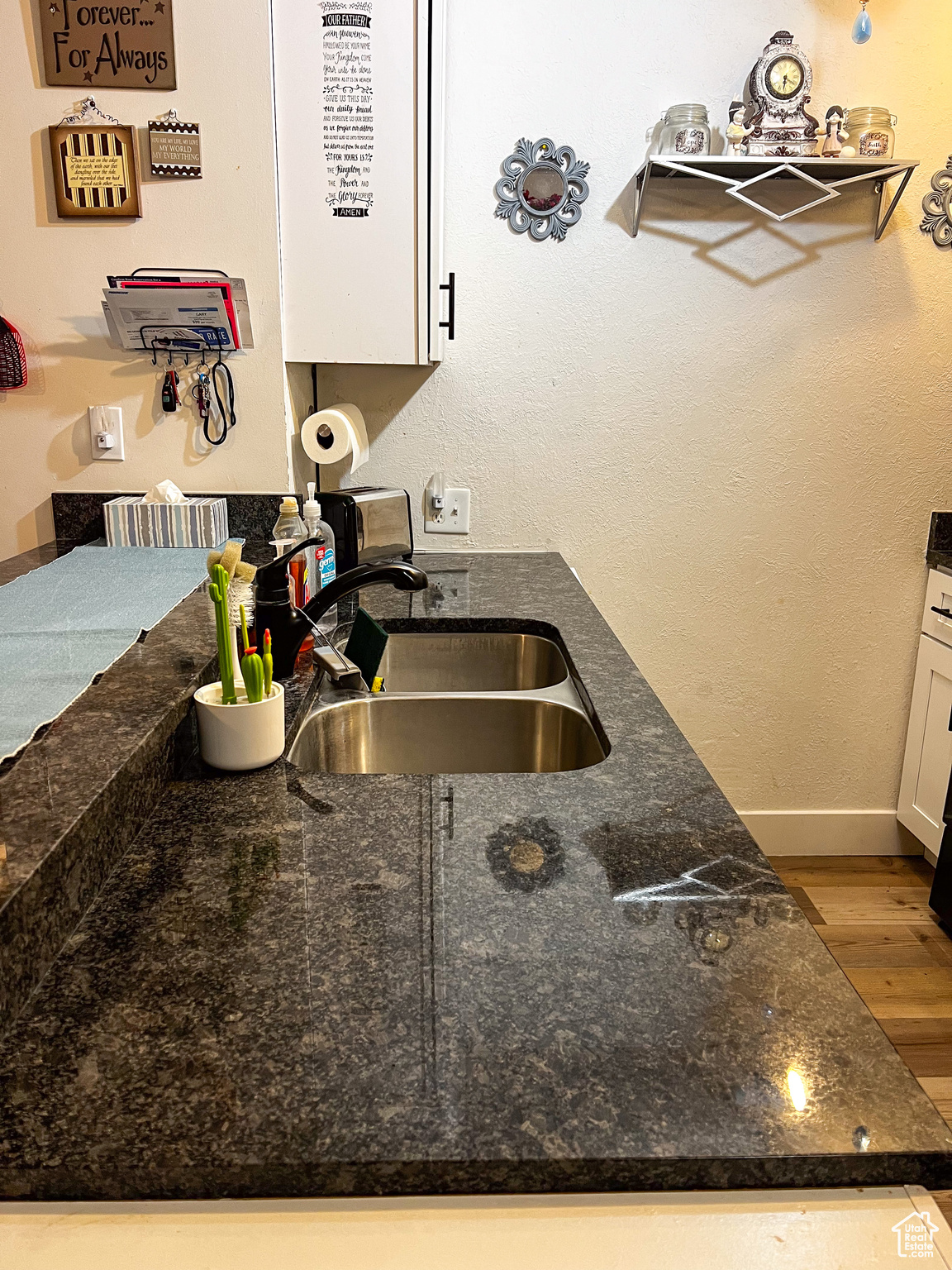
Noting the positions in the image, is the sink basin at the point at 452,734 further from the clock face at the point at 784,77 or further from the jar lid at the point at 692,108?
the clock face at the point at 784,77

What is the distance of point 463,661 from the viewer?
6.29 ft

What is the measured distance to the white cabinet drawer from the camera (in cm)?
251

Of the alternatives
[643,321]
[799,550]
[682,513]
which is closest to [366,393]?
[643,321]

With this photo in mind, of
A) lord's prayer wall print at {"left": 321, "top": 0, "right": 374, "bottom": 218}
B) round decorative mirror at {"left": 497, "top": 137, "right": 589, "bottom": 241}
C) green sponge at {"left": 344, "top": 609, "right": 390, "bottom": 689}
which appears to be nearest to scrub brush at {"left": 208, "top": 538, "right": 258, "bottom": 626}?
green sponge at {"left": 344, "top": 609, "right": 390, "bottom": 689}

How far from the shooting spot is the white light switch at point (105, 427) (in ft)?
6.50

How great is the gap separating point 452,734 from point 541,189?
5.09 ft

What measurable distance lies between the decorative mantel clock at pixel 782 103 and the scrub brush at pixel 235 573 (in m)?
1.73

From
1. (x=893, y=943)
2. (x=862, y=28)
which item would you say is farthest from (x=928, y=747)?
(x=862, y=28)

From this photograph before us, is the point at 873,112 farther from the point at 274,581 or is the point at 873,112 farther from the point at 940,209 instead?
the point at 274,581

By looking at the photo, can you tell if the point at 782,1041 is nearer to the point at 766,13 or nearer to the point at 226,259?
the point at 226,259

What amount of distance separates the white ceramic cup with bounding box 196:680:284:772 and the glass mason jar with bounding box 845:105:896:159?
2010 millimetres

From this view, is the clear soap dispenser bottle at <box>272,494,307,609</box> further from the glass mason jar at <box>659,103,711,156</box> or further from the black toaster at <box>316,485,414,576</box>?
the glass mason jar at <box>659,103,711,156</box>

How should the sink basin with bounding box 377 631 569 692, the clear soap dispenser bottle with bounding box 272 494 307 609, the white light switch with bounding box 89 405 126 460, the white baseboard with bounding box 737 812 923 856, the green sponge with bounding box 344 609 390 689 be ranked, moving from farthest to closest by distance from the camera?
1. the white baseboard with bounding box 737 812 923 856
2. the white light switch with bounding box 89 405 126 460
3. the sink basin with bounding box 377 631 569 692
4. the clear soap dispenser bottle with bounding box 272 494 307 609
5. the green sponge with bounding box 344 609 390 689

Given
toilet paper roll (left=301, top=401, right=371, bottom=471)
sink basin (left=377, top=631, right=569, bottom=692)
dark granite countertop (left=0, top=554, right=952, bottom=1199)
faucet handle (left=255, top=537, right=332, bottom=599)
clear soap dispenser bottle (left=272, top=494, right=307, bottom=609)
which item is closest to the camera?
dark granite countertop (left=0, top=554, right=952, bottom=1199)
